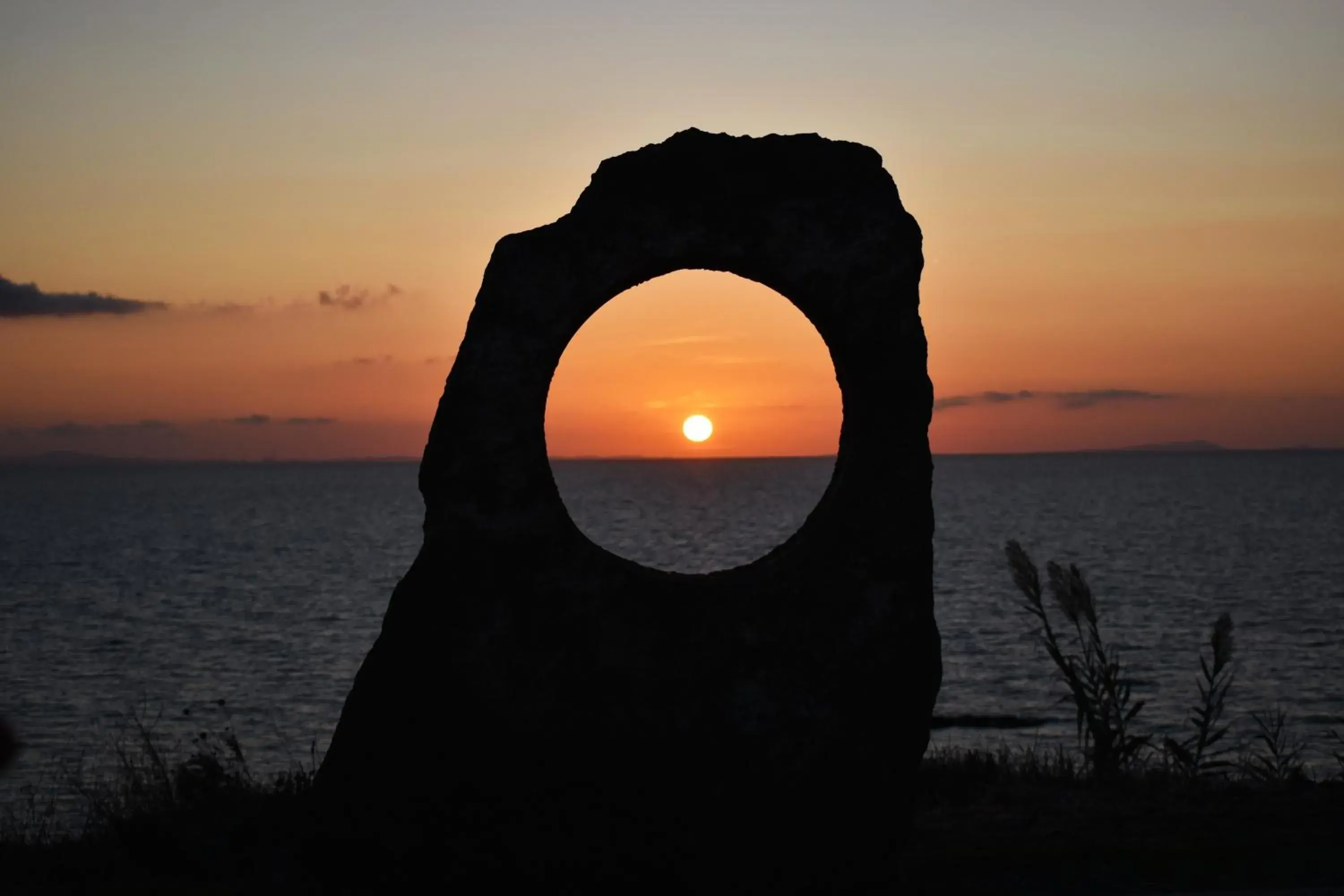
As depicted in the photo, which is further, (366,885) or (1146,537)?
(1146,537)

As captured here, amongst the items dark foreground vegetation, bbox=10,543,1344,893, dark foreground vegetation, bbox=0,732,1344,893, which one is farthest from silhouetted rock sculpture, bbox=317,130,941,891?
dark foreground vegetation, bbox=0,732,1344,893

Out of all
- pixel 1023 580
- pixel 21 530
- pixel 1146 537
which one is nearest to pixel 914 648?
pixel 1023 580

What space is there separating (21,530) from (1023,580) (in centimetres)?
6801

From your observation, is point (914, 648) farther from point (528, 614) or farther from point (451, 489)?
point (451, 489)

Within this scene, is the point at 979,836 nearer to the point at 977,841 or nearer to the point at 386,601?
the point at 977,841

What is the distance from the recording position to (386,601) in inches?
1318

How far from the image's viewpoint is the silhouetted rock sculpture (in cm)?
593

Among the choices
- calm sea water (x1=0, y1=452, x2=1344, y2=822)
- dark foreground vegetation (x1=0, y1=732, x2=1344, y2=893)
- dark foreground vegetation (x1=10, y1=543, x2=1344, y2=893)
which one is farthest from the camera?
calm sea water (x1=0, y1=452, x2=1344, y2=822)

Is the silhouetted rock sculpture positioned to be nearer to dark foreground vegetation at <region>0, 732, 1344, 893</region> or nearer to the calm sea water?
dark foreground vegetation at <region>0, 732, 1344, 893</region>

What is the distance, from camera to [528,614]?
234 inches

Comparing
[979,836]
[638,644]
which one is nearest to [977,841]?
[979,836]

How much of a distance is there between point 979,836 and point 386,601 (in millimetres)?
27353

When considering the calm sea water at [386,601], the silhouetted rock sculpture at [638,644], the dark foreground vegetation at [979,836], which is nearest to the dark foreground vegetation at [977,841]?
the dark foreground vegetation at [979,836]

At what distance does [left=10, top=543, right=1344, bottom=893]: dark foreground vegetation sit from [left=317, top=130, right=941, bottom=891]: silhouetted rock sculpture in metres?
0.11
